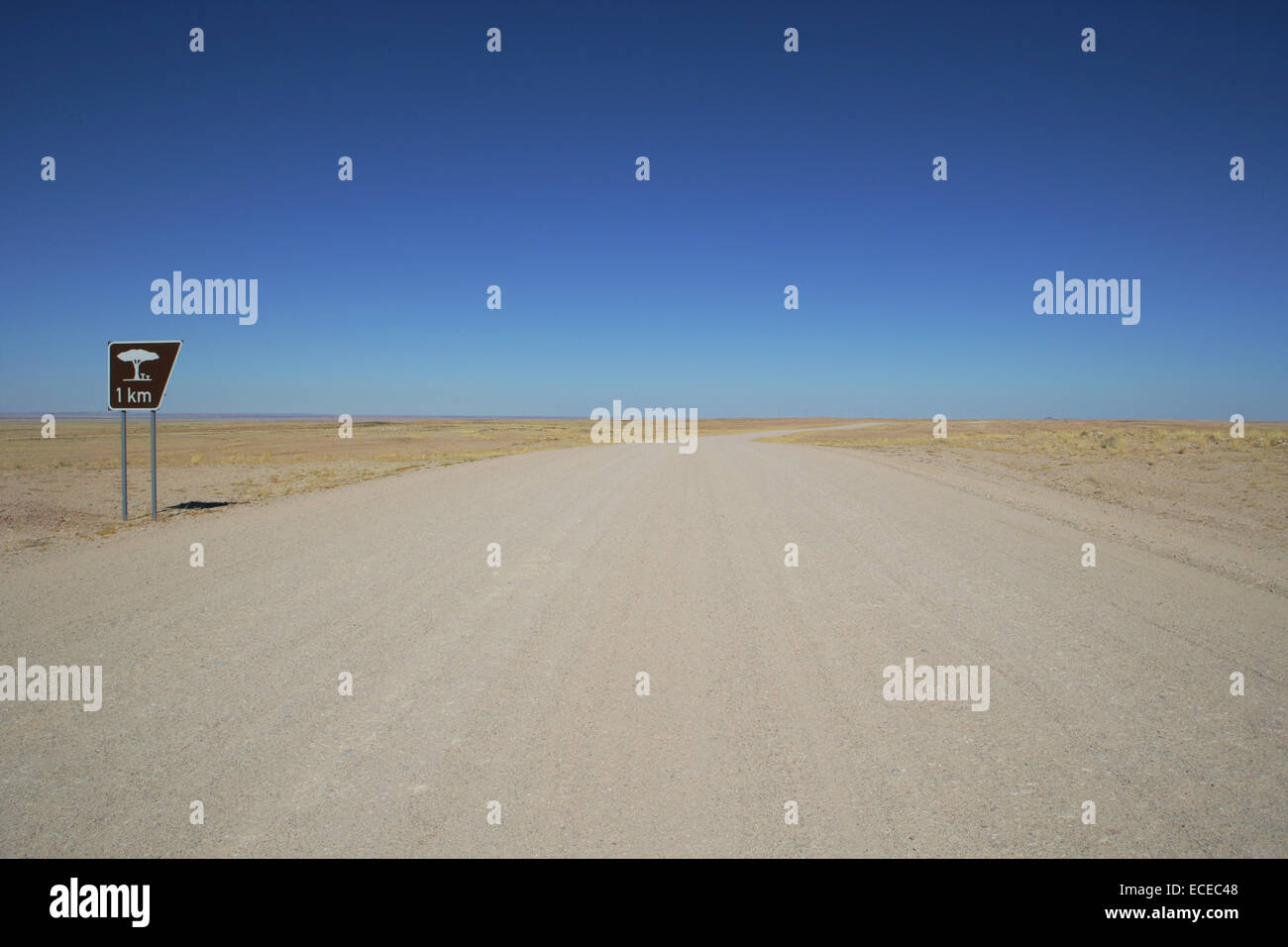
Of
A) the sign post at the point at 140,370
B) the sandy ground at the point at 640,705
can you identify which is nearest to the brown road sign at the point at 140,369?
the sign post at the point at 140,370

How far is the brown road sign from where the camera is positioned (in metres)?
12.4

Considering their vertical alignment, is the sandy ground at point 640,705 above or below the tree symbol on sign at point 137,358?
below

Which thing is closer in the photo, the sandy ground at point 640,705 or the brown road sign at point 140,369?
the sandy ground at point 640,705

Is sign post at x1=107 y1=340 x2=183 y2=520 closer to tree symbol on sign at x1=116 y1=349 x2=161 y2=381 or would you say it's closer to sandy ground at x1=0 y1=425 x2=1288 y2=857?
tree symbol on sign at x1=116 y1=349 x2=161 y2=381

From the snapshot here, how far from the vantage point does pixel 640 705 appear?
14.0ft

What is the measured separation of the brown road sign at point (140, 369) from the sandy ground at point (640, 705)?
4.33m

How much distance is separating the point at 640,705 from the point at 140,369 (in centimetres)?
1275

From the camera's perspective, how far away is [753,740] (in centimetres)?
378

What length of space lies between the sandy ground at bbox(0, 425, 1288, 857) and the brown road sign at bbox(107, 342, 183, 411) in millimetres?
4332

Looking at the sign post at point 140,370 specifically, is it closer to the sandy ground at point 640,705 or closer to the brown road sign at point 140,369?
the brown road sign at point 140,369

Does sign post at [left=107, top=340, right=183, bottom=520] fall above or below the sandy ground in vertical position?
above

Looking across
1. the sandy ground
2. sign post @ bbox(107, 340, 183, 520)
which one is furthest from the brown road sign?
the sandy ground

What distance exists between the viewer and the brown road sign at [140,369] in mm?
12383
